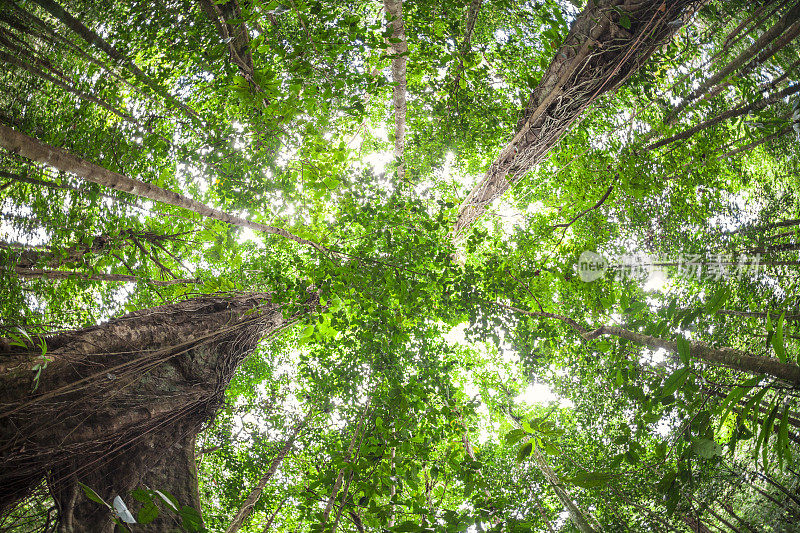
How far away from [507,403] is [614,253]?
3810mm

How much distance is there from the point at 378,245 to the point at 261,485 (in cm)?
435

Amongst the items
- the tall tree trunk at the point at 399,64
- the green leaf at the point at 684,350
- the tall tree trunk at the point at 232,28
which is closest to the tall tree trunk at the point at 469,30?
the tall tree trunk at the point at 399,64

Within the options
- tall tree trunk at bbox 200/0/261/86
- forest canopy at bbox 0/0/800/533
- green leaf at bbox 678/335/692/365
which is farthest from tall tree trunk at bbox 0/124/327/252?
green leaf at bbox 678/335/692/365

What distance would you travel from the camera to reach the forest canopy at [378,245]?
2.11 m

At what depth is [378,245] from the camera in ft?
12.7

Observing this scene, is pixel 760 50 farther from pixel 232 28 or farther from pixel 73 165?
pixel 73 165

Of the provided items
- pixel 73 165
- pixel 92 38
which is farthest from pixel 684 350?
pixel 92 38

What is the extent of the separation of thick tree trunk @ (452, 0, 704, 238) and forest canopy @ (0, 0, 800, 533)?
0.02 m

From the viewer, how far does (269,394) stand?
7.39 meters

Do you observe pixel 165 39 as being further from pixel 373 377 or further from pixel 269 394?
pixel 269 394

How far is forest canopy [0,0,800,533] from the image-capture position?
211 centimetres

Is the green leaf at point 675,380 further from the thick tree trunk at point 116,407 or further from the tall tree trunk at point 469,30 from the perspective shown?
the tall tree trunk at point 469,30

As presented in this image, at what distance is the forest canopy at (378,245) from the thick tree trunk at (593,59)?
0.9 inches

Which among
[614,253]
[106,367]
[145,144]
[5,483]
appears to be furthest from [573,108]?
[5,483]
